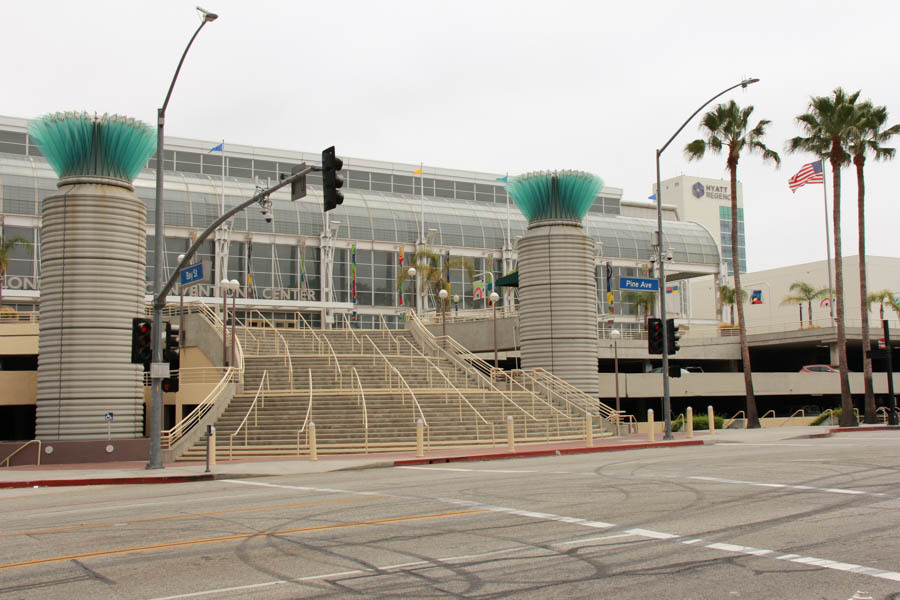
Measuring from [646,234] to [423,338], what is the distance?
115ft

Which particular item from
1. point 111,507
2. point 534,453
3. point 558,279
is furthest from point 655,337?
point 111,507

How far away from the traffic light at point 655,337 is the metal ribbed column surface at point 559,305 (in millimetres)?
4603

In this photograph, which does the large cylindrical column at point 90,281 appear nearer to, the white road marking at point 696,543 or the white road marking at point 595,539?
the white road marking at point 696,543

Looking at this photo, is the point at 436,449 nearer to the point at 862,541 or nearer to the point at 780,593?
the point at 862,541

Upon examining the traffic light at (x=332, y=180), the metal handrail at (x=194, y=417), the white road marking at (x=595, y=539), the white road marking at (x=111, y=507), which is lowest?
the white road marking at (x=111, y=507)

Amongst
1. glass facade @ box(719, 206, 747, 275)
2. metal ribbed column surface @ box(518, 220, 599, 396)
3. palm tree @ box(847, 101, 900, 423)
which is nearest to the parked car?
palm tree @ box(847, 101, 900, 423)

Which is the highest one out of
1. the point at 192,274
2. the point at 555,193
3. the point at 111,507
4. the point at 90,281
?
the point at 555,193

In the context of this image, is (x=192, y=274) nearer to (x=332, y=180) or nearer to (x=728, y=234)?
(x=332, y=180)

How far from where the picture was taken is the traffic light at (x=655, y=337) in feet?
94.9

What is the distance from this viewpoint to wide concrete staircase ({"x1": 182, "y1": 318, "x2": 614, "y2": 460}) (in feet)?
85.3


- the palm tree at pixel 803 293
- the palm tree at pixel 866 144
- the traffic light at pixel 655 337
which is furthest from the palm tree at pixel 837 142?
the palm tree at pixel 803 293

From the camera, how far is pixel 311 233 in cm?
5750

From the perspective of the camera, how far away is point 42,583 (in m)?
8.15

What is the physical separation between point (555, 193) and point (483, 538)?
2611cm
